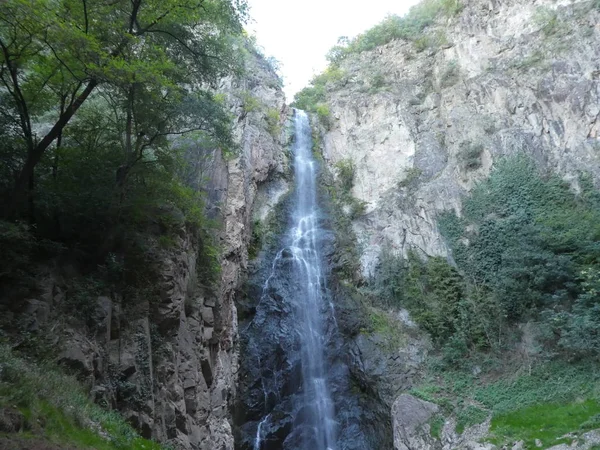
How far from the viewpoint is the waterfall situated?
18219 mm

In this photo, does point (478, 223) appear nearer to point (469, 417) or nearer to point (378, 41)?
point (469, 417)

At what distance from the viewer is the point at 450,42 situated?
3027cm

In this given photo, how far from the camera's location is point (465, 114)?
26562mm

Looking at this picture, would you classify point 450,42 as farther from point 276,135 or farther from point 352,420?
point 352,420

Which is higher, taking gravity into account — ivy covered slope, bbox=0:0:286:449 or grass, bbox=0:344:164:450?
ivy covered slope, bbox=0:0:286:449

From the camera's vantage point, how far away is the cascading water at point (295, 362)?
18.1 meters

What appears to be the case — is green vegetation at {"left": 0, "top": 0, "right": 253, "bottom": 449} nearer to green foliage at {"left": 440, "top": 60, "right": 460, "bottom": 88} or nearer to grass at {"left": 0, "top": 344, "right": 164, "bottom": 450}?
grass at {"left": 0, "top": 344, "right": 164, "bottom": 450}

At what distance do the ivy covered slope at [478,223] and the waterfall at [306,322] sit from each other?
1.69 m

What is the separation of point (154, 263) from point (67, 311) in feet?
10.1

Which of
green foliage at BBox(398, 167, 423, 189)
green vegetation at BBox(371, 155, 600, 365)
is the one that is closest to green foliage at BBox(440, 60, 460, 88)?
green foliage at BBox(398, 167, 423, 189)

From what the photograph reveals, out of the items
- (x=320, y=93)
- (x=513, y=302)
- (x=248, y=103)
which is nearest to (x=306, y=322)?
(x=513, y=302)

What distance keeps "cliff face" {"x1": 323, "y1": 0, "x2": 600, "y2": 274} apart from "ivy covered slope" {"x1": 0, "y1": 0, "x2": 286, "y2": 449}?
13726 mm

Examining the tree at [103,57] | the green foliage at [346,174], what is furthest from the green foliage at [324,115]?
the tree at [103,57]

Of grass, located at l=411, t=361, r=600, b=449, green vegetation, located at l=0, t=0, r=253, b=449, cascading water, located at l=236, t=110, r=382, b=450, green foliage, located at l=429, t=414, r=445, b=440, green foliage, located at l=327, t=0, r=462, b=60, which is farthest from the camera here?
green foliage, located at l=327, t=0, r=462, b=60
